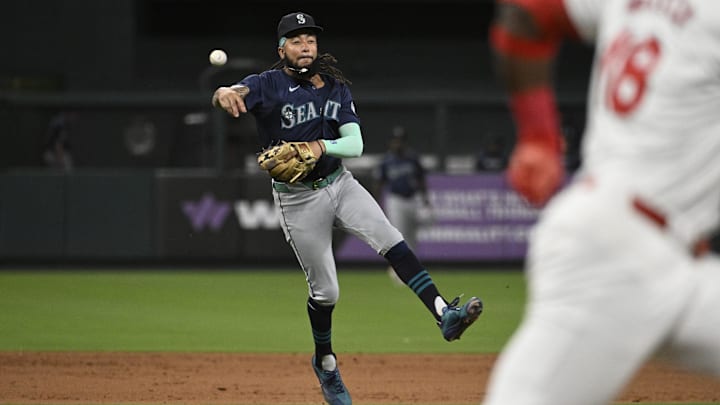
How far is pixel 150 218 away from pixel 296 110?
10.8 metres

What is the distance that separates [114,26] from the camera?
23.2 m

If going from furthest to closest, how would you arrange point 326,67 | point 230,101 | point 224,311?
1. point 224,311
2. point 326,67
3. point 230,101

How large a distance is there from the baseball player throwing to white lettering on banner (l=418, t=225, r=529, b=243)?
46.6 feet

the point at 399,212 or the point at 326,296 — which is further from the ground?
the point at 326,296

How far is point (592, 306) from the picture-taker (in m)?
2.95

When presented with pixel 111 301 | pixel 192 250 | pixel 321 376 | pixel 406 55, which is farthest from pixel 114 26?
pixel 321 376

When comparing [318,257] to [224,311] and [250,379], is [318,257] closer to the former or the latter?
[250,379]

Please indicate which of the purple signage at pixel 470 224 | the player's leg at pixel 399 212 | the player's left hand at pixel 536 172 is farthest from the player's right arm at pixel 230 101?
the purple signage at pixel 470 224

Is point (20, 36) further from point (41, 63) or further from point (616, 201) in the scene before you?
point (616, 201)

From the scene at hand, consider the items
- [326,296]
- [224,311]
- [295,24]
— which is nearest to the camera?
[326,296]

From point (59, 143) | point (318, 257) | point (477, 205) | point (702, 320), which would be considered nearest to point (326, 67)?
point (318, 257)

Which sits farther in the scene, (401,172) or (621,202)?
(401,172)

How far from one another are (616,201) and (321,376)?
3.90 metres

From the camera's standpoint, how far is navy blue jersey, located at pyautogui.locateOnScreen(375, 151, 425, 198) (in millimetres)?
16578
